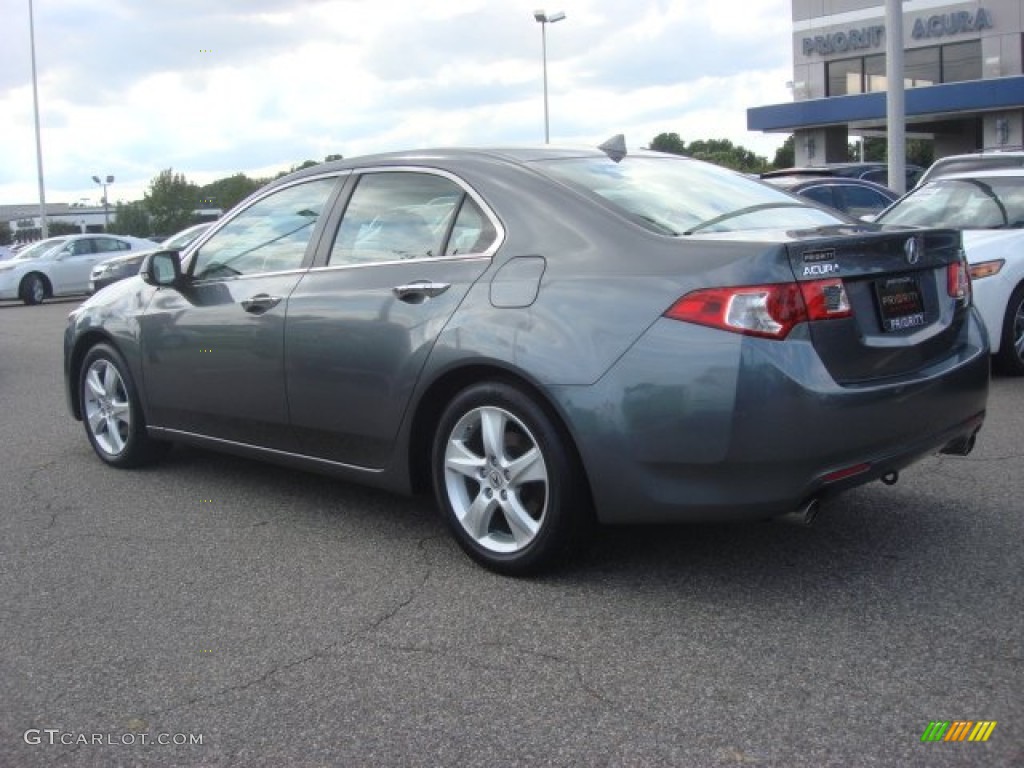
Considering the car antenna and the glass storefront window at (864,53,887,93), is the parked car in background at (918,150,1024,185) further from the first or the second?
the glass storefront window at (864,53,887,93)

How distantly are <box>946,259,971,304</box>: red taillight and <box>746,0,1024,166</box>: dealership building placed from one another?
35.5 metres

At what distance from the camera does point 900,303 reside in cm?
409

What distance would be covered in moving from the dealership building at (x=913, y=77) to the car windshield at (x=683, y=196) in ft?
116

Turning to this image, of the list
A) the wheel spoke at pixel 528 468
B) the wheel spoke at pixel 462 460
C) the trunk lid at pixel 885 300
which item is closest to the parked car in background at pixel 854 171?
the trunk lid at pixel 885 300

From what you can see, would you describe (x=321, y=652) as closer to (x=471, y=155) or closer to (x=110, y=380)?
(x=471, y=155)

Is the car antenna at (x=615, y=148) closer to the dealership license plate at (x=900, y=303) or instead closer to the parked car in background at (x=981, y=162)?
the dealership license plate at (x=900, y=303)

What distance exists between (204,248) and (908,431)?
356cm

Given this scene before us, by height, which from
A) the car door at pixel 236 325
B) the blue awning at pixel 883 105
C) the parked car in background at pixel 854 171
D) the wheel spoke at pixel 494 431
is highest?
the blue awning at pixel 883 105

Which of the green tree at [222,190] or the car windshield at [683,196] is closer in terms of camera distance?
the car windshield at [683,196]

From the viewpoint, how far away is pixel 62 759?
309 cm

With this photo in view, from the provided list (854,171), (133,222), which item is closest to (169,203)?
(133,222)

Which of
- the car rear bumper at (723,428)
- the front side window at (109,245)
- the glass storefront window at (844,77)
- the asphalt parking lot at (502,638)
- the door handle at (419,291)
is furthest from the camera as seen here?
the glass storefront window at (844,77)

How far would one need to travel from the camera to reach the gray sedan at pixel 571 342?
371 cm

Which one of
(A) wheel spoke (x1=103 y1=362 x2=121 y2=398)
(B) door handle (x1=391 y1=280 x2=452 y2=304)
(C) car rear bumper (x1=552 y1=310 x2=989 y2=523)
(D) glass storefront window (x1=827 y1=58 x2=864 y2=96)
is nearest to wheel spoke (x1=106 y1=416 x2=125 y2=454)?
(A) wheel spoke (x1=103 y1=362 x2=121 y2=398)
